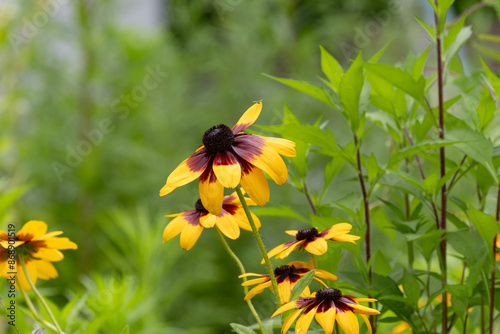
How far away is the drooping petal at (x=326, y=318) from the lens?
260 mm

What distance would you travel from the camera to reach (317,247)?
0.96ft

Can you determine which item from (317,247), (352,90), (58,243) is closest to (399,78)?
(352,90)

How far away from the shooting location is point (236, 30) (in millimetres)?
1479

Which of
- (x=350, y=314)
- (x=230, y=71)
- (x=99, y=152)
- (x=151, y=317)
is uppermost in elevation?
(x=230, y=71)

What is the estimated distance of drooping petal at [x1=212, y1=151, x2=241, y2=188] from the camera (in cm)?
25

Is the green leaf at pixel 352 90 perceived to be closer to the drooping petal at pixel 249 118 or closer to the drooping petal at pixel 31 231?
the drooping petal at pixel 249 118

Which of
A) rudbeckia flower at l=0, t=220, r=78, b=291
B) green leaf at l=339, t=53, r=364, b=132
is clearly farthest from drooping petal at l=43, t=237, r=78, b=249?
green leaf at l=339, t=53, r=364, b=132

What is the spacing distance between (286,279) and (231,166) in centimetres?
10

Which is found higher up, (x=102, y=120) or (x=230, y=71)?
(x=230, y=71)

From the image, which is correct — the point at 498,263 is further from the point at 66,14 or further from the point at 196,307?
the point at 66,14

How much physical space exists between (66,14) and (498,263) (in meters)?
1.37

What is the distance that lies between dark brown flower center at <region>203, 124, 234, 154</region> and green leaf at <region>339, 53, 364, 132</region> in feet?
0.35

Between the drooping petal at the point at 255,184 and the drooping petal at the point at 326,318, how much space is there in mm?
67

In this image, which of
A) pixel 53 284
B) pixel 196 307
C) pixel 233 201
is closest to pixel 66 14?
pixel 53 284
